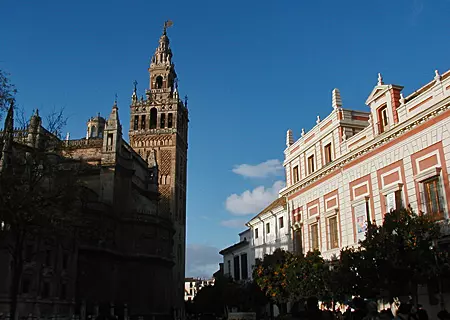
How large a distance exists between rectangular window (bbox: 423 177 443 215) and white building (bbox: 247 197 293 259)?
46.7 ft

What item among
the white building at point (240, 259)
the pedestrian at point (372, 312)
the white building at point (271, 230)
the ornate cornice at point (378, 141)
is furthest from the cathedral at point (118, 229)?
the pedestrian at point (372, 312)

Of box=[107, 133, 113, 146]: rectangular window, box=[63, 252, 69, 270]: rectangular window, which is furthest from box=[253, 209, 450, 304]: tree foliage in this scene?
box=[107, 133, 113, 146]: rectangular window

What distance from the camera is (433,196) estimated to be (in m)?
19.9

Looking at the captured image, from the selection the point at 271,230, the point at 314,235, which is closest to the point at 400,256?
the point at 314,235

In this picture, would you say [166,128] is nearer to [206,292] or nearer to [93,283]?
[206,292]

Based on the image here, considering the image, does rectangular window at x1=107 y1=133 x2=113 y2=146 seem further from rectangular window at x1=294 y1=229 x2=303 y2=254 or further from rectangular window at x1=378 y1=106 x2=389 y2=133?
rectangular window at x1=378 y1=106 x2=389 y2=133

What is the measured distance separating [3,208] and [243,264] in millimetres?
30286

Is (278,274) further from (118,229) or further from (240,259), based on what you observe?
(118,229)

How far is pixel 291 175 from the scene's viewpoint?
34.2 metres

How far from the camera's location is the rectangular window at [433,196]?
1947 centimetres

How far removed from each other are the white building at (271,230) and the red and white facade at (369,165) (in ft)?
5.05

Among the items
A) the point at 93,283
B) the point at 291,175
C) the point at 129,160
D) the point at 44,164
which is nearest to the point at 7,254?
the point at 44,164

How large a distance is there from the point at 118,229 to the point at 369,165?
2883cm

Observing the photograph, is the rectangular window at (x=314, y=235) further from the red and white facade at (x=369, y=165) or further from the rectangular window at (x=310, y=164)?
the rectangular window at (x=310, y=164)
